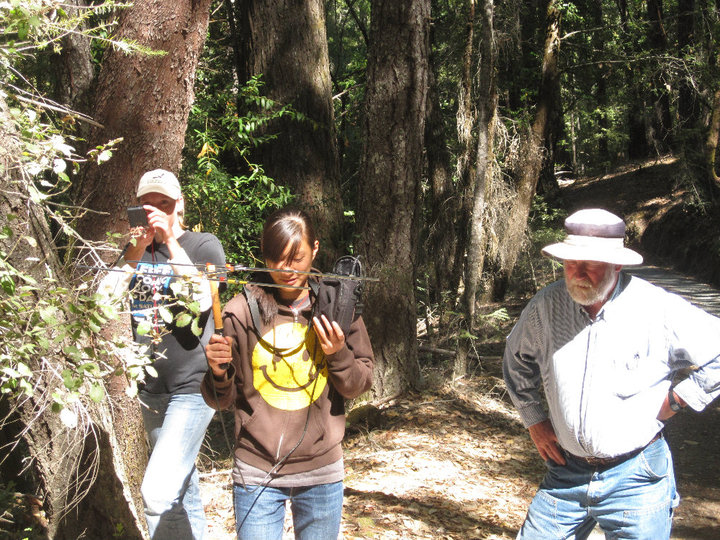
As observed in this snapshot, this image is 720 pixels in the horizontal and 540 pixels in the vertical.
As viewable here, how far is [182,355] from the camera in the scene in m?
3.40

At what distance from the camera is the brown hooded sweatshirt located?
282cm

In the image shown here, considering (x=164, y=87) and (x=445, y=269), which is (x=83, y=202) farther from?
(x=445, y=269)

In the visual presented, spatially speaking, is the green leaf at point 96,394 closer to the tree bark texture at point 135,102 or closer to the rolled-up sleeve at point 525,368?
the rolled-up sleeve at point 525,368

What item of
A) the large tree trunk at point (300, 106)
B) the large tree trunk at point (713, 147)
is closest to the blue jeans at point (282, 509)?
the large tree trunk at point (300, 106)

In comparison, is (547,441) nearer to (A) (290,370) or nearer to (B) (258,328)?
(A) (290,370)

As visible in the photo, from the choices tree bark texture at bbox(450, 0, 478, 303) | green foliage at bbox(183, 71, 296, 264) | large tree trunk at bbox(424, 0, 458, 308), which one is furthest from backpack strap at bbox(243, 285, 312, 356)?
tree bark texture at bbox(450, 0, 478, 303)

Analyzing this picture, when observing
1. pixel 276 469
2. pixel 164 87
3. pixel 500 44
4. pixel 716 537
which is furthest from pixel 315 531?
pixel 500 44

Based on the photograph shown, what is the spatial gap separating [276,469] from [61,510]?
1.82m

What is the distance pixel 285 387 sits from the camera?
2.89 meters

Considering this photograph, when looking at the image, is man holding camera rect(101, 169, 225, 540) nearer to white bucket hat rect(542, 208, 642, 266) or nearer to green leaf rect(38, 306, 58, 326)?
green leaf rect(38, 306, 58, 326)

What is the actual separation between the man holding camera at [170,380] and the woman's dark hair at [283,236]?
0.52 meters

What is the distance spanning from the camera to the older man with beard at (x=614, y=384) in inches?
113

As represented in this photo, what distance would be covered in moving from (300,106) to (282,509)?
17.6ft

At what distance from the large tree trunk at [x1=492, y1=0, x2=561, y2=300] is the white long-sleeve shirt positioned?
1017 cm
